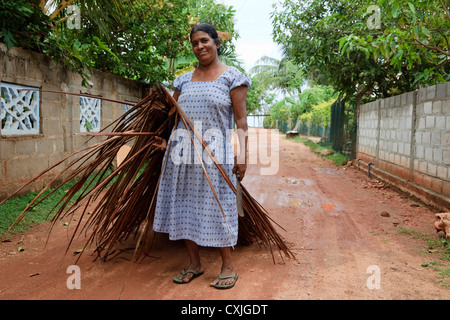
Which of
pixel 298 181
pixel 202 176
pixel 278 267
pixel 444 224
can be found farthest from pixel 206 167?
pixel 298 181

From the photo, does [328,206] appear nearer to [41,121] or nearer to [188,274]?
[188,274]

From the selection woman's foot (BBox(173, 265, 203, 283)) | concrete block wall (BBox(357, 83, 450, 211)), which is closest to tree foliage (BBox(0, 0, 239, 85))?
woman's foot (BBox(173, 265, 203, 283))

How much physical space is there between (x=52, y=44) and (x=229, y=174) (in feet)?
11.0

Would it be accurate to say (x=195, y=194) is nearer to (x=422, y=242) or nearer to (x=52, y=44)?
(x=422, y=242)

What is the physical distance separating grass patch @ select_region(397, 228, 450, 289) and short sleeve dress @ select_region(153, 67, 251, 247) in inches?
56.0

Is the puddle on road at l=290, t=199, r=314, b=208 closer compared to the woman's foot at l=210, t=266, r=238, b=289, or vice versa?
the woman's foot at l=210, t=266, r=238, b=289

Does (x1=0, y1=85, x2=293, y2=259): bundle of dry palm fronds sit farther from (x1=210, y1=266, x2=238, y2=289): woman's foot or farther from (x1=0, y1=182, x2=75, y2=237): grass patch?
(x1=0, y1=182, x2=75, y2=237): grass patch

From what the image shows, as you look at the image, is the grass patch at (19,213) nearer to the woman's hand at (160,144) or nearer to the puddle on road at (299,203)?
the woman's hand at (160,144)

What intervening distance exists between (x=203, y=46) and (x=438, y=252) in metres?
2.45

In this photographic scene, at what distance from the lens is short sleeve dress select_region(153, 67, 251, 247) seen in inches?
82.6

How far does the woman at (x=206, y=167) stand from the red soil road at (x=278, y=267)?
0.18 metres

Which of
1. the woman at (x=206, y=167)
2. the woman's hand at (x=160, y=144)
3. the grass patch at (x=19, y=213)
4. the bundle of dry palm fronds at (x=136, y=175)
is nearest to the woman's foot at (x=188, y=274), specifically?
the woman at (x=206, y=167)
